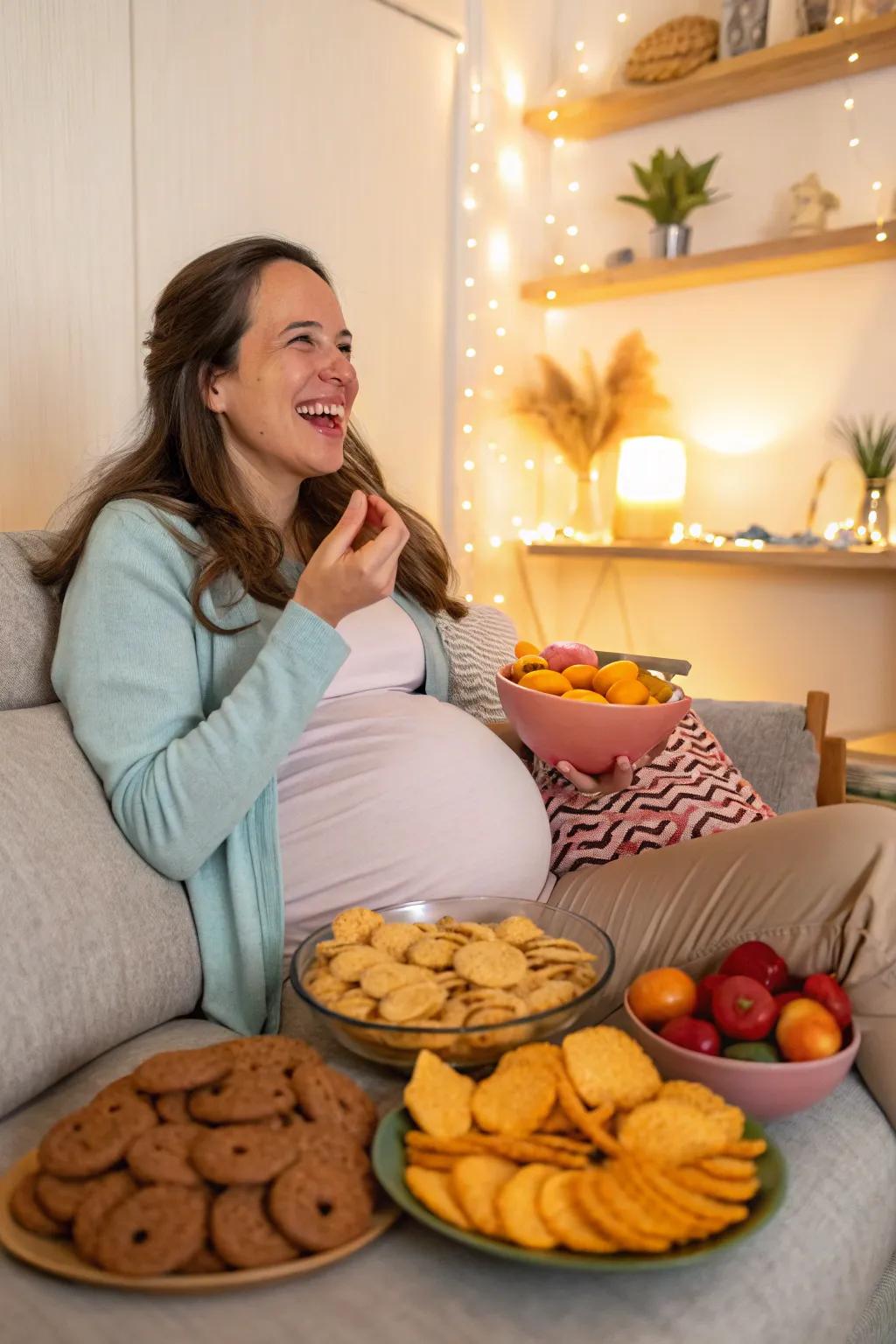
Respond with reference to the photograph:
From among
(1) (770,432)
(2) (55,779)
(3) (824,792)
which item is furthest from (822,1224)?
(1) (770,432)

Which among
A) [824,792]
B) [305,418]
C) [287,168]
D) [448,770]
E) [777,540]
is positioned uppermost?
[287,168]

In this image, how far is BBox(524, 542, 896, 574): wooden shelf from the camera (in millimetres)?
2771

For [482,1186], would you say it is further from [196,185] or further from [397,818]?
[196,185]

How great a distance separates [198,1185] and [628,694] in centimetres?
70

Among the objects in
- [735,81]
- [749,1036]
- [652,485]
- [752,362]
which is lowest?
[749,1036]

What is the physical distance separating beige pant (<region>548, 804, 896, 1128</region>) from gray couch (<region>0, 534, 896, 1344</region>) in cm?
10

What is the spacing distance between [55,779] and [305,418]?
0.62m

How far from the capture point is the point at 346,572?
119cm

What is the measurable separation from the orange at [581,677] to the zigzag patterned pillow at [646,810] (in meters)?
0.24

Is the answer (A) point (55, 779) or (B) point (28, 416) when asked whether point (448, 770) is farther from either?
(B) point (28, 416)

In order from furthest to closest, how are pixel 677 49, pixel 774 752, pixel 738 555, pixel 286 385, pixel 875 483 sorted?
pixel 677 49, pixel 738 555, pixel 875 483, pixel 774 752, pixel 286 385

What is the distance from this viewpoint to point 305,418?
4.91ft

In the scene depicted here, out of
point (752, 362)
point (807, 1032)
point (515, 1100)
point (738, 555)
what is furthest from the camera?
point (752, 362)

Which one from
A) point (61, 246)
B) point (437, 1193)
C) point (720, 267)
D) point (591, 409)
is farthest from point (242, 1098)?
point (591, 409)
